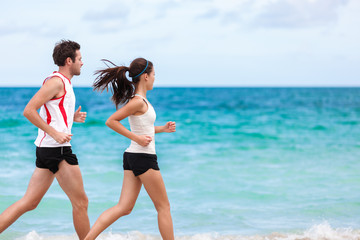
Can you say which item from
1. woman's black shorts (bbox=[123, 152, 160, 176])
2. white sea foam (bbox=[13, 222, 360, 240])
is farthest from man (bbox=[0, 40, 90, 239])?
white sea foam (bbox=[13, 222, 360, 240])

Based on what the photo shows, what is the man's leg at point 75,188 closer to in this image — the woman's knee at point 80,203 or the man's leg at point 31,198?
the woman's knee at point 80,203

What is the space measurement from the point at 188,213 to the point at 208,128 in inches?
513

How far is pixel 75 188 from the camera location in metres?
3.84

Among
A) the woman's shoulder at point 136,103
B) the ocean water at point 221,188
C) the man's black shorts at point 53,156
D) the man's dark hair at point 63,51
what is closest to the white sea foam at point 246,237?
the ocean water at point 221,188

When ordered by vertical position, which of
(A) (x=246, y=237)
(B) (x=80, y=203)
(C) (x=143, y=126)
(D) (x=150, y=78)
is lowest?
(A) (x=246, y=237)

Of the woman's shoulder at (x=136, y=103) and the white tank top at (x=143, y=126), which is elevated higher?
the woman's shoulder at (x=136, y=103)

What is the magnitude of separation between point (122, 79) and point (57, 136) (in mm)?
→ 704

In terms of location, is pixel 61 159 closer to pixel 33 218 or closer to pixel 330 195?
pixel 33 218

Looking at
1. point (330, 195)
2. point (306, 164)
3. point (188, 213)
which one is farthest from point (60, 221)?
point (306, 164)

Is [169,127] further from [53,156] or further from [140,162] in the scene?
[53,156]

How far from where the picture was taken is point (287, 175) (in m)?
9.57

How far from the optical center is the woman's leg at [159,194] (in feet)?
12.4

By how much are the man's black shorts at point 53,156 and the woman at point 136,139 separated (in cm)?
41

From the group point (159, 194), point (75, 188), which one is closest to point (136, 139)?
point (159, 194)
